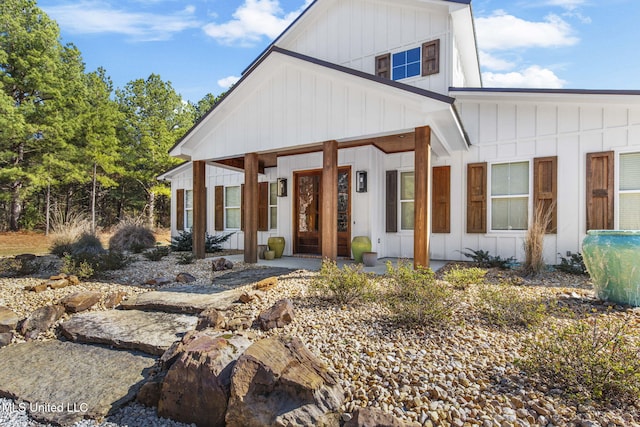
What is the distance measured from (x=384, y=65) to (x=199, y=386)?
865 cm

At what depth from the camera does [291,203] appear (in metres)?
8.52

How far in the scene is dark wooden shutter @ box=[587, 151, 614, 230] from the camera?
6.04 m

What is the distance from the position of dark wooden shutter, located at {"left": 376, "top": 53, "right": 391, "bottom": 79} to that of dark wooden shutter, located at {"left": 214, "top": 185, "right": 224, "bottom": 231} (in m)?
6.30

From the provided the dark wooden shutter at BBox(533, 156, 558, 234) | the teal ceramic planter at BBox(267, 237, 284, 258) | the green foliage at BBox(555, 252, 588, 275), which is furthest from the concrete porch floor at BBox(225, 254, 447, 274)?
Answer: the dark wooden shutter at BBox(533, 156, 558, 234)

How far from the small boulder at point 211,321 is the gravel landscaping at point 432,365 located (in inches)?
12.6

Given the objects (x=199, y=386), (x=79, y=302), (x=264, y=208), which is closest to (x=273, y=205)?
(x=264, y=208)

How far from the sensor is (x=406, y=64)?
8.47m

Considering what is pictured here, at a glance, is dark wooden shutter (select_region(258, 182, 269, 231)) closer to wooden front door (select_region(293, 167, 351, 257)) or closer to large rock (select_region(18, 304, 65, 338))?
wooden front door (select_region(293, 167, 351, 257))

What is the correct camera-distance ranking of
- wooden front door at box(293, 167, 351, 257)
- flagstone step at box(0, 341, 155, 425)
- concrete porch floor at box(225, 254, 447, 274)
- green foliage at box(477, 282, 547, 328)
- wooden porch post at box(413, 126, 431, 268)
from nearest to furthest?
1. flagstone step at box(0, 341, 155, 425)
2. green foliage at box(477, 282, 547, 328)
3. wooden porch post at box(413, 126, 431, 268)
4. concrete porch floor at box(225, 254, 447, 274)
5. wooden front door at box(293, 167, 351, 257)

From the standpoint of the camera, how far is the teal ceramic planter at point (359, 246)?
23.3 ft

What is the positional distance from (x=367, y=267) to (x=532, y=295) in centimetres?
304

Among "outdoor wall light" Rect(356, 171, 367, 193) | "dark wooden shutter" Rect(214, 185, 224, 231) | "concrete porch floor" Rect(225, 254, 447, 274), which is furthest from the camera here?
"dark wooden shutter" Rect(214, 185, 224, 231)

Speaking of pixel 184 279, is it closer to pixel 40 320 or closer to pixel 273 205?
pixel 40 320

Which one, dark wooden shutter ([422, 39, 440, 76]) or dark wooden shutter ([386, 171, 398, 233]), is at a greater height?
dark wooden shutter ([422, 39, 440, 76])
